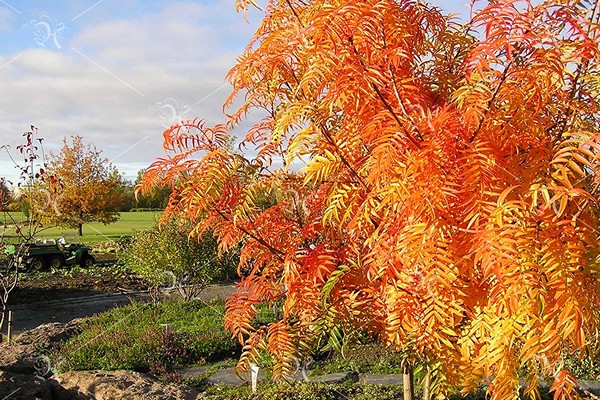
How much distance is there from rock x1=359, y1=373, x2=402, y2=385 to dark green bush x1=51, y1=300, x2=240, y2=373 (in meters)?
1.98

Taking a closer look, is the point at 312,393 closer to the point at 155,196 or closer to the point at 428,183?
the point at 428,183

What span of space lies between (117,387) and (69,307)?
7.26 meters

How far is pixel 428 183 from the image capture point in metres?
2.39

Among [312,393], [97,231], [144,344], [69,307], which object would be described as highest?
[97,231]

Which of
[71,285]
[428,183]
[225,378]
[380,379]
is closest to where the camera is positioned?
[428,183]

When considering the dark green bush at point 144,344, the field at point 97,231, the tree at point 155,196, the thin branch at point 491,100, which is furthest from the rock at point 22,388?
the field at point 97,231

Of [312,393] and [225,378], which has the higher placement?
[312,393]

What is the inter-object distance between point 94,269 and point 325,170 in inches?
614

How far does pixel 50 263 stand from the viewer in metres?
16.6

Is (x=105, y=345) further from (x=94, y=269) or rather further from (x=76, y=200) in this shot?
(x=76, y=200)

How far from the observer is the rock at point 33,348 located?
→ 6410 millimetres

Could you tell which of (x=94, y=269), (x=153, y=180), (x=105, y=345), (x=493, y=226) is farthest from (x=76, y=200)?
(x=493, y=226)

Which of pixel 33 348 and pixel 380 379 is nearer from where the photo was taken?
pixel 380 379

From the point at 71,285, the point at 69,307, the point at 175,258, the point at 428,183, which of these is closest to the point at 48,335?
the point at 175,258
